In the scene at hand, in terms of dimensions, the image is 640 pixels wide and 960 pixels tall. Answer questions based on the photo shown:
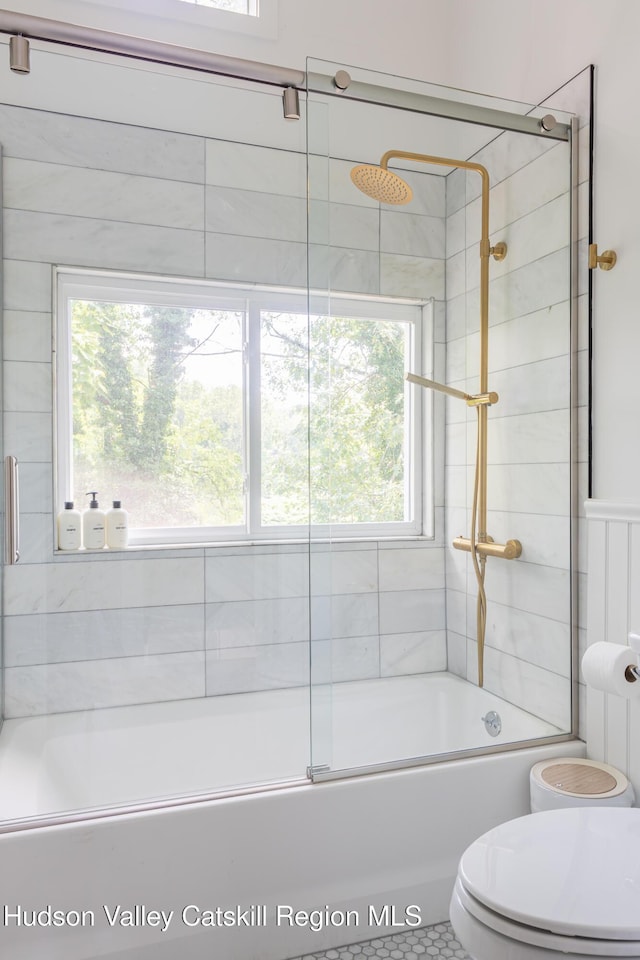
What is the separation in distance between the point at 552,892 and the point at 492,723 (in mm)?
865

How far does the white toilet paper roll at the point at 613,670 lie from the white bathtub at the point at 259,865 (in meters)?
0.41

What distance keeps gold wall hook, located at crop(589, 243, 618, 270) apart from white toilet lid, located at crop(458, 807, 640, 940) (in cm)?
138

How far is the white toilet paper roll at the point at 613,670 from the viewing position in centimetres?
162

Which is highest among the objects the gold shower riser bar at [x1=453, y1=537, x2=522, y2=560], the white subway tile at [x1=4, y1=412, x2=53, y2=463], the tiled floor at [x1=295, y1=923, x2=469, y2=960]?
the white subway tile at [x1=4, y1=412, x2=53, y2=463]

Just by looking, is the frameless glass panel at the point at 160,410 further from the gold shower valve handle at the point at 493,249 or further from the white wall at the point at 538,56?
the white wall at the point at 538,56

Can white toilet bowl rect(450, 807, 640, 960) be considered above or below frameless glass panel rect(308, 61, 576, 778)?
below

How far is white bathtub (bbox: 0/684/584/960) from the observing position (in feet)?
4.95

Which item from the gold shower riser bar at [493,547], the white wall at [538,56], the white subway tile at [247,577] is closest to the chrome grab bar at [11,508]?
the white subway tile at [247,577]

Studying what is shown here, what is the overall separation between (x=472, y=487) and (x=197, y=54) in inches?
53.2

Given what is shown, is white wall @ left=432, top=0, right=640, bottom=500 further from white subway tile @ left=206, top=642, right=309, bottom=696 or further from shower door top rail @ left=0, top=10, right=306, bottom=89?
white subway tile @ left=206, top=642, right=309, bottom=696

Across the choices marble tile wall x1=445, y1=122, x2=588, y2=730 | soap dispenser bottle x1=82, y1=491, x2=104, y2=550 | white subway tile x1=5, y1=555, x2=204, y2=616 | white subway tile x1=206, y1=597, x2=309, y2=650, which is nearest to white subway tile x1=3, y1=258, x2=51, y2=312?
soap dispenser bottle x1=82, y1=491, x2=104, y2=550

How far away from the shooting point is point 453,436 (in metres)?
1.94

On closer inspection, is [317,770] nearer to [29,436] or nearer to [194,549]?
[194,549]

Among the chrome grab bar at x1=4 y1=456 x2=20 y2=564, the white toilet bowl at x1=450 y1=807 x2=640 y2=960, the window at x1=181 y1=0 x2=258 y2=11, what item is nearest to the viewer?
the white toilet bowl at x1=450 y1=807 x2=640 y2=960
